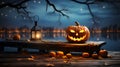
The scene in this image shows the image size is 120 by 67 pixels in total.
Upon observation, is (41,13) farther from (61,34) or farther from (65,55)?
(65,55)

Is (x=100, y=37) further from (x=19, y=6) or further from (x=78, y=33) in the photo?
(x=19, y=6)

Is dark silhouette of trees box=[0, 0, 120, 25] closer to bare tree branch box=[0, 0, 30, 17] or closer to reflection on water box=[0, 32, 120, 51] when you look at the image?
bare tree branch box=[0, 0, 30, 17]

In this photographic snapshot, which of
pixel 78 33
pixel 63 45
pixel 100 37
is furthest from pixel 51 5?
pixel 63 45

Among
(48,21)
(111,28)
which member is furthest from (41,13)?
(111,28)

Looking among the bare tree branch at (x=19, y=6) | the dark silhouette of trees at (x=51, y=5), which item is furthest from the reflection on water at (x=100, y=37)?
the bare tree branch at (x=19, y=6)

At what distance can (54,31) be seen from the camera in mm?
5734

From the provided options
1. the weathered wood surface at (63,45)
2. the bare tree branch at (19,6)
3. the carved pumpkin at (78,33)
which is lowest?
the weathered wood surface at (63,45)

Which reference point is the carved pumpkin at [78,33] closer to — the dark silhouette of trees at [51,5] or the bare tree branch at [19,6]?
the dark silhouette of trees at [51,5]

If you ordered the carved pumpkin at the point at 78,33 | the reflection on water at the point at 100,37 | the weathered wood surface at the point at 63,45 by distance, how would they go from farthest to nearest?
the reflection on water at the point at 100,37
the carved pumpkin at the point at 78,33
the weathered wood surface at the point at 63,45

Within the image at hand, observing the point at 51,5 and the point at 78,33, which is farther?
the point at 51,5

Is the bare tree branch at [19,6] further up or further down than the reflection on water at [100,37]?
further up

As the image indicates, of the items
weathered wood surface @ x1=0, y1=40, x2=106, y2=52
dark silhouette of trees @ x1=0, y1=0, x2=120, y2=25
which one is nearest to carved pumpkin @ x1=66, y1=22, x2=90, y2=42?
weathered wood surface @ x1=0, y1=40, x2=106, y2=52

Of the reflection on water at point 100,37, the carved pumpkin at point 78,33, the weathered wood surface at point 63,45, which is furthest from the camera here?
the reflection on water at point 100,37

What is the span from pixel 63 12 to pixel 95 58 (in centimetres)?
178
